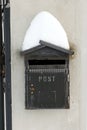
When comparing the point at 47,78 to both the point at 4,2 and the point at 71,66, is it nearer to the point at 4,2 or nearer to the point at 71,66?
the point at 71,66

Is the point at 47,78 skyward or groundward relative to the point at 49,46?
groundward

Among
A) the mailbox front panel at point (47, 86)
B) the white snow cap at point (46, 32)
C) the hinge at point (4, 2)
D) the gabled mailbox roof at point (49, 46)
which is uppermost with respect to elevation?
the hinge at point (4, 2)

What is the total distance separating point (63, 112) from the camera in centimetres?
302

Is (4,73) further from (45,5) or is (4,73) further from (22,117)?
(45,5)

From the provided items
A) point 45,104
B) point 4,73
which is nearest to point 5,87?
point 4,73

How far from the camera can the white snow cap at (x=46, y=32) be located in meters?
2.92

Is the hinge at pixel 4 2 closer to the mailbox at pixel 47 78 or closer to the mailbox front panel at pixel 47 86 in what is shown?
the mailbox at pixel 47 78

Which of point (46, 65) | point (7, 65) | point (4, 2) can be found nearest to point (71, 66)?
point (46, 65)

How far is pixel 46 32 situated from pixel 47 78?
1.18ft

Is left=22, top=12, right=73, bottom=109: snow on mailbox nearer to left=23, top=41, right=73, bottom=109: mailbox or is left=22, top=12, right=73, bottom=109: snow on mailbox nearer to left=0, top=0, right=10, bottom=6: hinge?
left=23, top=41, right=73, bottom=109: mailbox

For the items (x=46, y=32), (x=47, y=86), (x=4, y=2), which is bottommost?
(x=47, y=86)

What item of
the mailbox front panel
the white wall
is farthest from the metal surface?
the mailbox front panel

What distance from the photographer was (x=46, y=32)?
2.94 m

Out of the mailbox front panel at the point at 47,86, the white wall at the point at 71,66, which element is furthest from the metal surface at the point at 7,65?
the mailbox front panel at the point at 47,86
